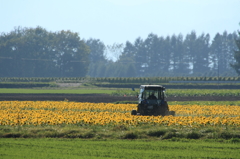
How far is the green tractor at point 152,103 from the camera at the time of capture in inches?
1036

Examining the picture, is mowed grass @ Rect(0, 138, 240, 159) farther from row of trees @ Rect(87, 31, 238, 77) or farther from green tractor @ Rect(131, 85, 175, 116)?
row of trees @ Rect(87, 31, 238, 77)

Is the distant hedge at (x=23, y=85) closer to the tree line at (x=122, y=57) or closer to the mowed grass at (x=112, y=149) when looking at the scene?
the tree line at (x=122, y=57)

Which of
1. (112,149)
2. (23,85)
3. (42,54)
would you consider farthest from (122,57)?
(112,149)

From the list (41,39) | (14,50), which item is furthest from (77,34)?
(14,50)

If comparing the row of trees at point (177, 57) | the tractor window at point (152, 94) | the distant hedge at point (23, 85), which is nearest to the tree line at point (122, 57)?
the row of trees at point (177, 57)

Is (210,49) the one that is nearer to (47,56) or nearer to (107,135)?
(47,56)

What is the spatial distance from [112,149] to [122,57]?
170 metres

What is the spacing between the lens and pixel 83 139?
17922 mm

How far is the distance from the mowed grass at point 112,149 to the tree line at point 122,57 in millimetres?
118299

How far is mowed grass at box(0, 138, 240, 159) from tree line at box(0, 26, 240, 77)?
118 metres

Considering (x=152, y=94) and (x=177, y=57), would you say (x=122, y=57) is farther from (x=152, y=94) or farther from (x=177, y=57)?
(x=152, y=94)

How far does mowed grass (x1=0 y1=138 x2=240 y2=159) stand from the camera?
1425 centimetres

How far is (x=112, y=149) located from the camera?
15492 millimetres

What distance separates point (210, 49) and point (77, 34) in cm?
5011
